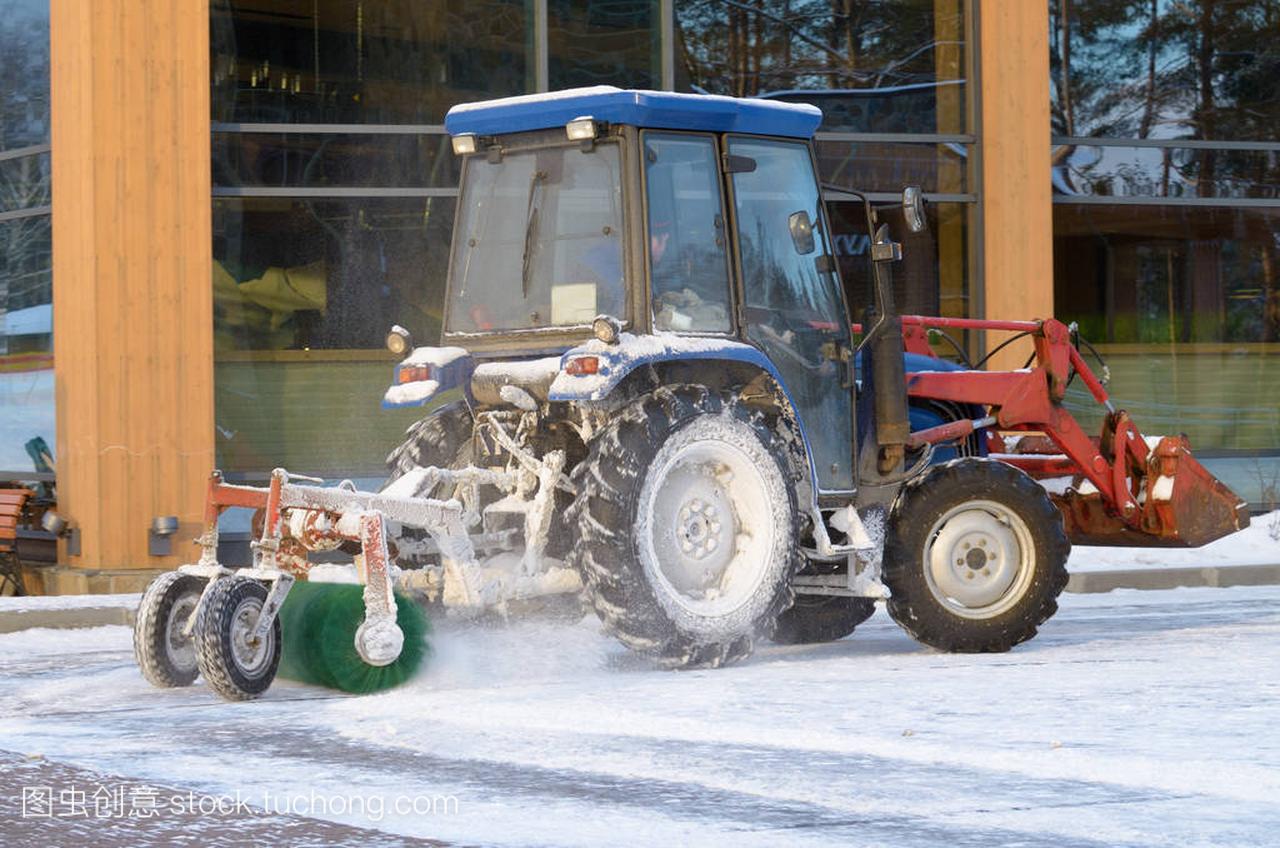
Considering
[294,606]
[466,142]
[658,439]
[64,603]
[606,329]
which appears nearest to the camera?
[294,606]

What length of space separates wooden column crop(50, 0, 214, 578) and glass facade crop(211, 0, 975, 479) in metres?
0.50

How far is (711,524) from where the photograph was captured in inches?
379

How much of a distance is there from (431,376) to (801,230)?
6.29 ft

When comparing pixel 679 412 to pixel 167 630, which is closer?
pixel 167 630

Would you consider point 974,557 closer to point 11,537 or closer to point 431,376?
point 431,376

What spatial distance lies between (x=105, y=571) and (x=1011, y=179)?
833 centimetres

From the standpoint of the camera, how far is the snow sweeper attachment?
8.45m

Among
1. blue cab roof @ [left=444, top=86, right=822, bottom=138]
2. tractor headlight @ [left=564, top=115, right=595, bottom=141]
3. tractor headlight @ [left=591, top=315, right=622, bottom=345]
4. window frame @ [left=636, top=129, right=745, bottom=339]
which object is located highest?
blue cab roof @ [left=444, top=86, right=822, bottom=138]

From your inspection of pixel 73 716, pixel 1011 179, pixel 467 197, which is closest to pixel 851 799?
pixel 73 716

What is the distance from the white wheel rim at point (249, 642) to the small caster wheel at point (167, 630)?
41cm

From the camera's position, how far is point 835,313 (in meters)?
10.2

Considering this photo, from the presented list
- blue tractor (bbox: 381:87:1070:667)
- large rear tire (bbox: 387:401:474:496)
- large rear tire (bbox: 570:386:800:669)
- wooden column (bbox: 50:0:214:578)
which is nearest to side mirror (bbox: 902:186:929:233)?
blue tractor (bbox: 381:87:1070:667)

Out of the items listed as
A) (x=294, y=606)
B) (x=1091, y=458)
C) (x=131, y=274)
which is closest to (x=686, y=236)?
(x=294, y=606)

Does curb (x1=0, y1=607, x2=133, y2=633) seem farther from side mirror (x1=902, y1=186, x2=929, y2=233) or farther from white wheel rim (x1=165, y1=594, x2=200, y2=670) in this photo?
side mirror (x1=902, y1=186, x2=929, y2=233)
